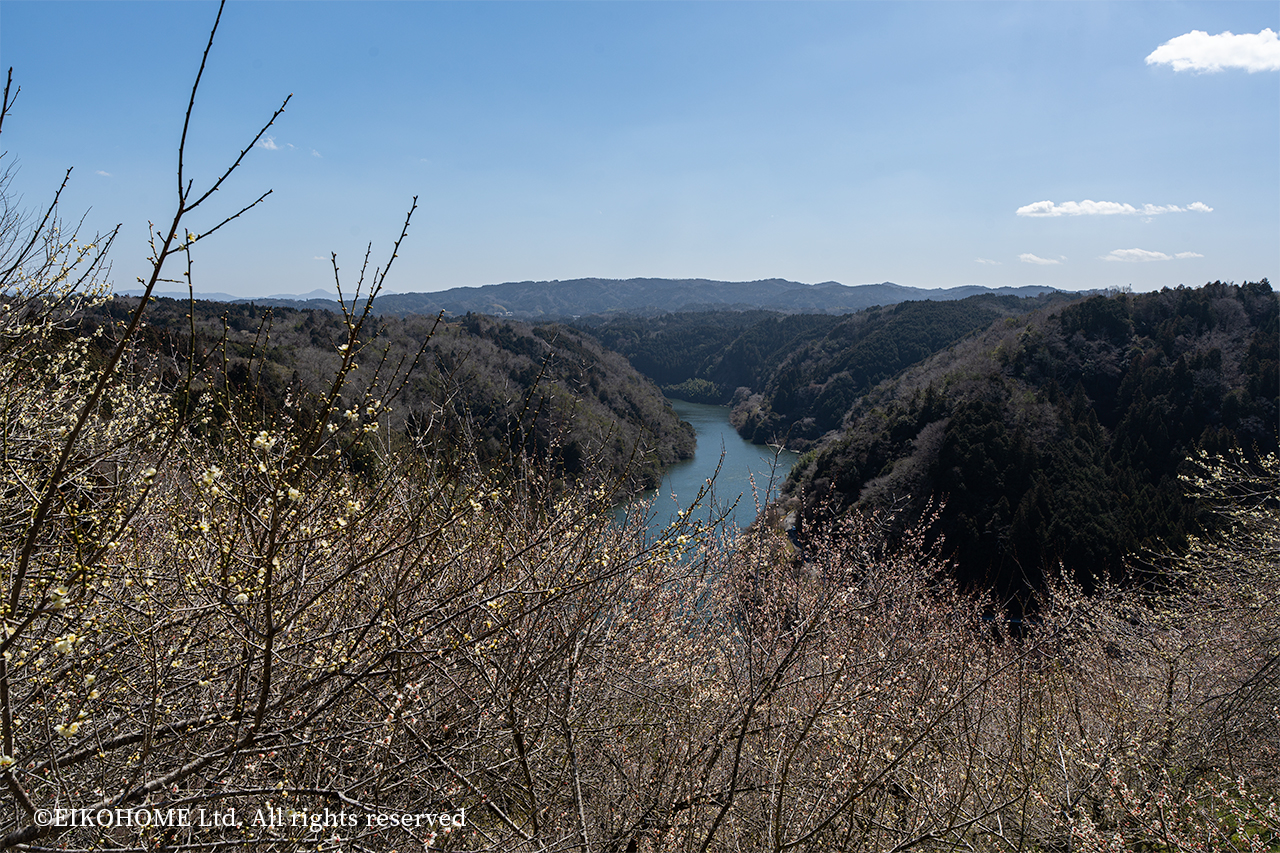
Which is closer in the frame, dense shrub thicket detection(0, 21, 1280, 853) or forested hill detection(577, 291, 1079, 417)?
dense shrub thicket detection(0, 21, 1280, 853)

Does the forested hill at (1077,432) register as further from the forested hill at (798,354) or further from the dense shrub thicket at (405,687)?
the dense shrub thicket at (405,687)

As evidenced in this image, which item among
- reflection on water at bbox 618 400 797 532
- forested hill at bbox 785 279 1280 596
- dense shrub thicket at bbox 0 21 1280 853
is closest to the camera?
dense shrub thicket at bbox 0 21 1280 853

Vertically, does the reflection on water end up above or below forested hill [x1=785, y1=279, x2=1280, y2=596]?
below

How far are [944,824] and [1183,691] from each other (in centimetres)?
678

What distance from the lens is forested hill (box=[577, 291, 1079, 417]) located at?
71.6 m

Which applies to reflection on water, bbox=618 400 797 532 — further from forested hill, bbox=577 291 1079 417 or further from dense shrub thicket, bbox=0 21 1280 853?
forested hill, bbox=577 291 1079 417

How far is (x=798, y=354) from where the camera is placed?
92.8 metres

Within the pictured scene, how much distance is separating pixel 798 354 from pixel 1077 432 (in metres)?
60.9

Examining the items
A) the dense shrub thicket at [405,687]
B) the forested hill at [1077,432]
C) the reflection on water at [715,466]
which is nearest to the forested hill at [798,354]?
the reflection on water at [715,466]

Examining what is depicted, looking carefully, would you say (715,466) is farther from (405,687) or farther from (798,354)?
(798,354)

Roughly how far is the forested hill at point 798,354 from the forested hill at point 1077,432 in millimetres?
15325

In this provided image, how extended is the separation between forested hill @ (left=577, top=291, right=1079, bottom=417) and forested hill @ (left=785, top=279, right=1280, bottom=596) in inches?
603

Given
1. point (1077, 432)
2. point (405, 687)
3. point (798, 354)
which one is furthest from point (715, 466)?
point (798, 354)

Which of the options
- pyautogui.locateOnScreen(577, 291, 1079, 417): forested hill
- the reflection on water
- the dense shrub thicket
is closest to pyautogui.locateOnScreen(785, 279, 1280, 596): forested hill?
the reflection on water
